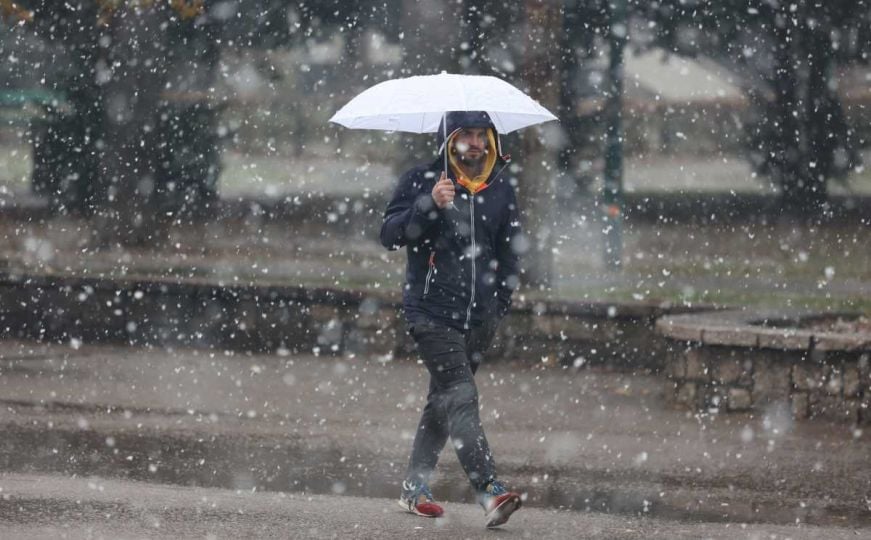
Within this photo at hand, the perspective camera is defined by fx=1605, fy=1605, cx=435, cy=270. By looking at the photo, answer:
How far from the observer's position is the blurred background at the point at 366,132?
577 inches

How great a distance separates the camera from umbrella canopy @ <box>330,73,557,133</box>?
19.4ft

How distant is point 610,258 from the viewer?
49.6 ft

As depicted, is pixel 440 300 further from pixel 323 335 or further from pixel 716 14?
pixel 716 14

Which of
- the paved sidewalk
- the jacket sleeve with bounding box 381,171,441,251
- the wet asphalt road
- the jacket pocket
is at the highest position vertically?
the jacket sleeve with bounding box 381,171,441,251

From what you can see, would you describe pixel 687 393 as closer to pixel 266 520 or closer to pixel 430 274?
pixel 430 274

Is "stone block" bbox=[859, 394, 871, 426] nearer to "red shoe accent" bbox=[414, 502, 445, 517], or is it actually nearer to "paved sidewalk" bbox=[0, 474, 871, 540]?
"paved sidewalk" bbox=[0, 474, 871, 540]

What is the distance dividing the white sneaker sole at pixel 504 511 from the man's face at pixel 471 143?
1.28 metres

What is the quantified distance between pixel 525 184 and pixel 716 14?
4522 mm

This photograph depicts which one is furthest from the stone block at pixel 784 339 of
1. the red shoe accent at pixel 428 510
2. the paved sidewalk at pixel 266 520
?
the red shoe accent at pixel 428 510

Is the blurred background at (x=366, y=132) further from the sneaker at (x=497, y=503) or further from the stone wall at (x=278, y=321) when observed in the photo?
the sneaker at (x=497, y=503)

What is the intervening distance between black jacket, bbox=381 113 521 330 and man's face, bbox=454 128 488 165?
0.13ft

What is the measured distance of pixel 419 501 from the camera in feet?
20.6

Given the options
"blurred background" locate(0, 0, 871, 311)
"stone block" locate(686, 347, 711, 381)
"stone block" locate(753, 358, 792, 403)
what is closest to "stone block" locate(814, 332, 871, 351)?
"stone block" locate(753, 358, 792, 403)

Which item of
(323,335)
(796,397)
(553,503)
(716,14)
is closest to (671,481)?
(553,503)
